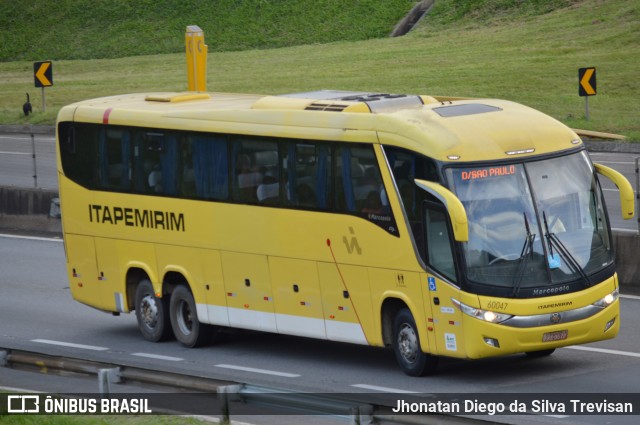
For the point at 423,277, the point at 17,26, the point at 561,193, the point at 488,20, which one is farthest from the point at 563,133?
the point at 17,26

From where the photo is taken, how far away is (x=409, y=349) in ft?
49.6

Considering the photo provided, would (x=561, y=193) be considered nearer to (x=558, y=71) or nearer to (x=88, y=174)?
(x=88, y=174)

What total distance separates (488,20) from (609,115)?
2254 centimetres

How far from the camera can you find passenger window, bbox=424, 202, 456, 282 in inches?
566

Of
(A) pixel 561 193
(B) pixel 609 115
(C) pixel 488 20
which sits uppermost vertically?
(C) pixel 488 20

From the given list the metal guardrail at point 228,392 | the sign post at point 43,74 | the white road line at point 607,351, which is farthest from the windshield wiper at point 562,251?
the sign post at point 43,74

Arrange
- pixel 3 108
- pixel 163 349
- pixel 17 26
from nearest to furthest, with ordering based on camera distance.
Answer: pixel 163 349
pixel 3 108
pixel 17 26

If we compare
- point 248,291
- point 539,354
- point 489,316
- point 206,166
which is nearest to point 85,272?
point 206,166

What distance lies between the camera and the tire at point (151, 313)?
59.9ft

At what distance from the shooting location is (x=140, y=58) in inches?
2516

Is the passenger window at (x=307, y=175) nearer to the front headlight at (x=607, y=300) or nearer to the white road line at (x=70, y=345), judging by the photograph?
the front headlight at (x=607, y=300)

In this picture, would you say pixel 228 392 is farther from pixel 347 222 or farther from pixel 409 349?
pixel 347 222

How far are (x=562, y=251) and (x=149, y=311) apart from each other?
20.8 feet

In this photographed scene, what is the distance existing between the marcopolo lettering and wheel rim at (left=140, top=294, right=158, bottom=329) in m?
1.00
